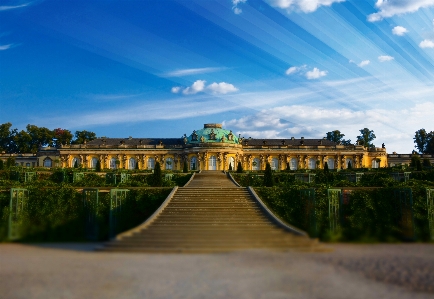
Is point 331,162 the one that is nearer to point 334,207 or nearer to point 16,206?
point 334,207

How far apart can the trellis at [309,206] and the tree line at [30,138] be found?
6721cm

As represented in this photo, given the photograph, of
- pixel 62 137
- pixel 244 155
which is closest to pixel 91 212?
pixel 244 155

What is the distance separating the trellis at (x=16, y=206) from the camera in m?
17.2

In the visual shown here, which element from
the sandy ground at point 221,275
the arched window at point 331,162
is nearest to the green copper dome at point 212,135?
the arched window at point 331,162

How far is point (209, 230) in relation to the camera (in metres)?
15.2

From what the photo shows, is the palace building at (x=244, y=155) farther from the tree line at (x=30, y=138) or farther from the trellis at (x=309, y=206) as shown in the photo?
the trellis at (x=309, y=206)

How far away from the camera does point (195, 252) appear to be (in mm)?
12781

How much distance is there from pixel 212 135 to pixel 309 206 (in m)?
50.6

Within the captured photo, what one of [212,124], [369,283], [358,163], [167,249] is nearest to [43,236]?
[167,249]

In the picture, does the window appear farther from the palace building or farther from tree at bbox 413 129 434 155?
tree at bbox 413 129 434 155

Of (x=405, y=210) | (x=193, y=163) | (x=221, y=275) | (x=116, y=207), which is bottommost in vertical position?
(x=221, y=275)

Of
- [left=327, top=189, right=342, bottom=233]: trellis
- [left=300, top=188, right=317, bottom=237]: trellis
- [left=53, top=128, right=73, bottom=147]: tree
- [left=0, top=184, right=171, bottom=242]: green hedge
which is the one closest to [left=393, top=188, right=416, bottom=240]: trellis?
[left=327, top=189, right=342, bottom=233]: trellis

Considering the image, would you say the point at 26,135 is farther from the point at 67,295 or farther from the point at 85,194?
the point at 67,295

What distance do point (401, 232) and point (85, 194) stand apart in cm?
1308
